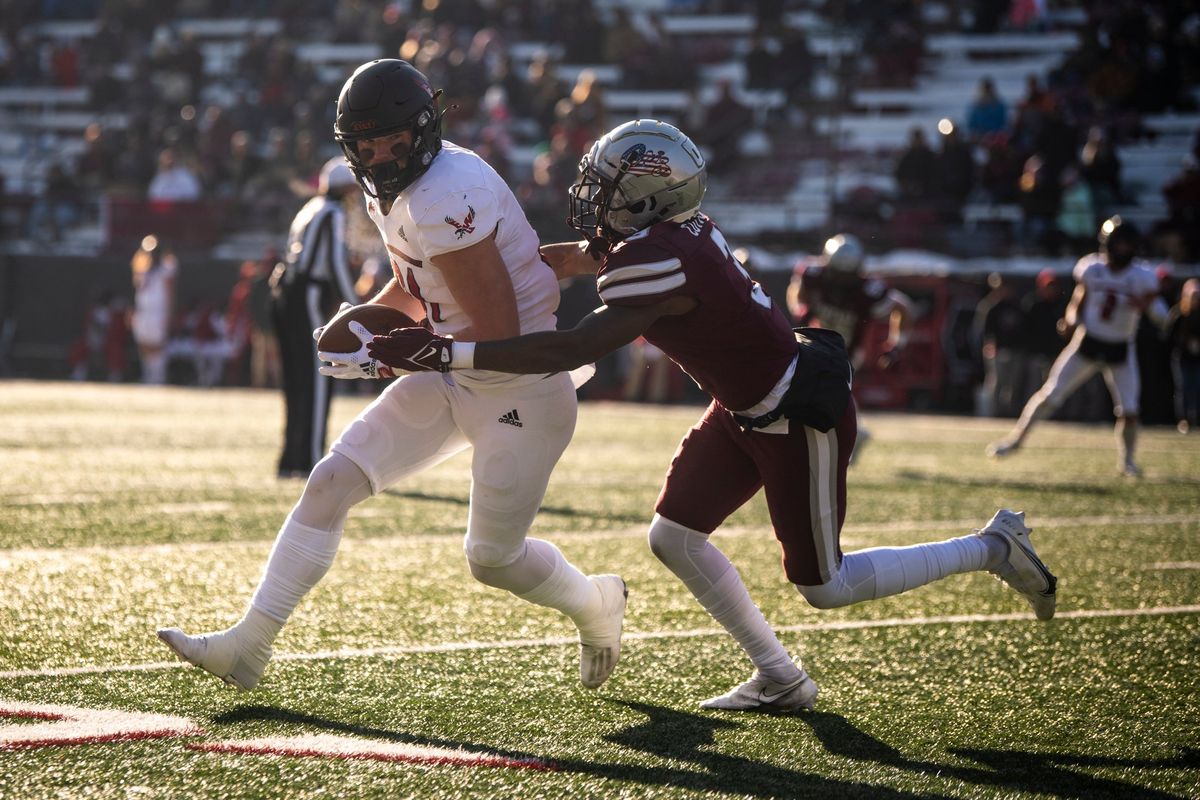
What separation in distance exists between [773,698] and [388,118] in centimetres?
174

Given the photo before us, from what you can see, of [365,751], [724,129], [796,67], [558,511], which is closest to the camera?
[365,751]

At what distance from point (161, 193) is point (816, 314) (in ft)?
44.7

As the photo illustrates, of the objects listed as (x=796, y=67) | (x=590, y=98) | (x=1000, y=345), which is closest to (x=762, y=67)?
(x=796, y=67)

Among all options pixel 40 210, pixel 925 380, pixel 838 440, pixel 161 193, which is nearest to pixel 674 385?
pixel 925 380

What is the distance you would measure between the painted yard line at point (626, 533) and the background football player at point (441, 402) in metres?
2.42

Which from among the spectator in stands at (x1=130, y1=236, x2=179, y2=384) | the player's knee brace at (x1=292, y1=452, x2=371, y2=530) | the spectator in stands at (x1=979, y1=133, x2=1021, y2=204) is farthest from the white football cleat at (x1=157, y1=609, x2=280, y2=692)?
the spectator in stands at (x1=130, y1=236, x2=179, y2=384)

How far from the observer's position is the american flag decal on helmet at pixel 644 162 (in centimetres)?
372

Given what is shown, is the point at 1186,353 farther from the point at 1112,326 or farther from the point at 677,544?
the point at 677,544

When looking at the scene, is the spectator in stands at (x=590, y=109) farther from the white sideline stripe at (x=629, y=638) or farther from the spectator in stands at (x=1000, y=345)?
the white sideline stripe at (x=629, y=638)

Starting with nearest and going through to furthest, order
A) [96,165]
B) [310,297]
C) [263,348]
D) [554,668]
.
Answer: [554,668]
[310,297]
[263,348]
[96,165]

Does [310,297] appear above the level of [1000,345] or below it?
above

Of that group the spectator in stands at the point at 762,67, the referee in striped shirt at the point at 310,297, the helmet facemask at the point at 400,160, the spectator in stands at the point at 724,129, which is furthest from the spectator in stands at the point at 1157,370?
the helmet facemask at the point at 400,160

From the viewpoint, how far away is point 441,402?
4016 mm

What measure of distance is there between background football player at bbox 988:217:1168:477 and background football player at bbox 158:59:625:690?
7264 mm
